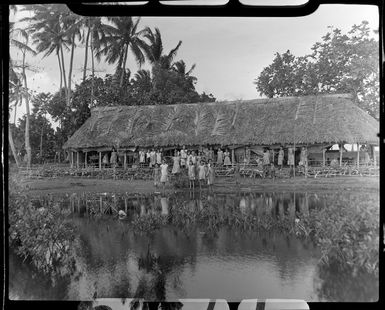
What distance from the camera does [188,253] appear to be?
2.74 meters

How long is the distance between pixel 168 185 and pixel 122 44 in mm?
938

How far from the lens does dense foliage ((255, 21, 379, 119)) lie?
2.61m

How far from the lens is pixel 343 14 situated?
8.49 feet

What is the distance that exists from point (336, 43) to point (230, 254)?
4.69 ft

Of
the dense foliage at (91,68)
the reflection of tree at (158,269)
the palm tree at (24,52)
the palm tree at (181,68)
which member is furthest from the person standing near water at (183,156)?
the palm tree at (24,52)

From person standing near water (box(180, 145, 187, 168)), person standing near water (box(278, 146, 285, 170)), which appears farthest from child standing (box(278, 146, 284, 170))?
person standing near water (box(180, 145, 187, 168))

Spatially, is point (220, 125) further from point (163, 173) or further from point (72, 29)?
point (72, 29)

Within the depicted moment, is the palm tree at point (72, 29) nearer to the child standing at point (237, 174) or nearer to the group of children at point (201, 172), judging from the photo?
the group of children at point (201, 172)

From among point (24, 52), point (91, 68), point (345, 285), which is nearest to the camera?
point (345, 285)

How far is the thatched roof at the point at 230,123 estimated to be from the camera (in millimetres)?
2740

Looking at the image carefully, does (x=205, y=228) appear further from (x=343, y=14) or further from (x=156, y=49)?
(x=343, y=14)

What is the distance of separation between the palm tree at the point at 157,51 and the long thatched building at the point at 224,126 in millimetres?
286

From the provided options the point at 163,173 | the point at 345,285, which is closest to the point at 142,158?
the point at 163,173
